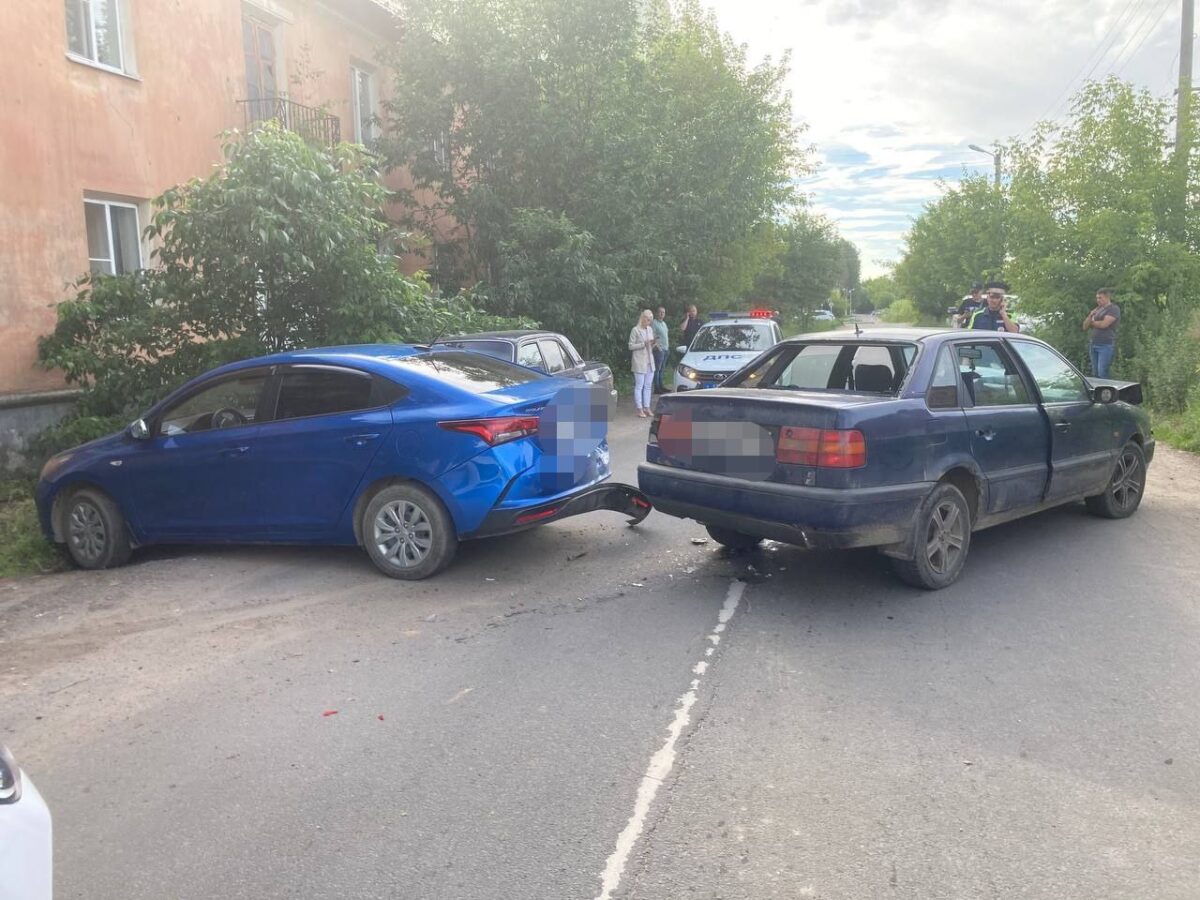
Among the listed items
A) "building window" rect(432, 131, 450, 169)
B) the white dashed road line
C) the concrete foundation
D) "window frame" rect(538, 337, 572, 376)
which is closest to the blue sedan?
the white dashed road line

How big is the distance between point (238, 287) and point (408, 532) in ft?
18.0

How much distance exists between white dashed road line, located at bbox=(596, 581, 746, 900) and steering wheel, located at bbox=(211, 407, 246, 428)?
380 centimetres

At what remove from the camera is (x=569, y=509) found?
6.67 meters

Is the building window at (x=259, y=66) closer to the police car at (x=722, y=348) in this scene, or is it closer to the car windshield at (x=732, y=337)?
the police car at (x=722, y=348)

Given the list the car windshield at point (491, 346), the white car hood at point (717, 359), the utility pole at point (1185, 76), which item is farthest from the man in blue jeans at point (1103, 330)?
the car windshield at point (491, 346)

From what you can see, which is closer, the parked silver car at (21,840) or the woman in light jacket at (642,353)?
the parked silver car at (21,840)

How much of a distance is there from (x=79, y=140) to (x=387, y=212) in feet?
27.4

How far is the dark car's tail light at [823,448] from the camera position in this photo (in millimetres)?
5465

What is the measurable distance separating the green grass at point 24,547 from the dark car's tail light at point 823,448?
5.81 m

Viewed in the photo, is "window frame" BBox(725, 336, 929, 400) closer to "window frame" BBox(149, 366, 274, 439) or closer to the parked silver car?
"window frame" BBox(149, 366, 274, 439)

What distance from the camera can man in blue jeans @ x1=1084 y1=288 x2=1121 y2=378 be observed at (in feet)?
52.2

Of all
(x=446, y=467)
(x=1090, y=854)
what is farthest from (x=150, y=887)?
(x=446, y=467)

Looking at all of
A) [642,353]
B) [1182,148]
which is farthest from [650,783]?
[1182,148]

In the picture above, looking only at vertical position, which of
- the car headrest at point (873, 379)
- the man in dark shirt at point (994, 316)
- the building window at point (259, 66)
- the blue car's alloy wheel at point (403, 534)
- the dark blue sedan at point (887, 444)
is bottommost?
the blue car's alloy wheel at point (403, 534)
